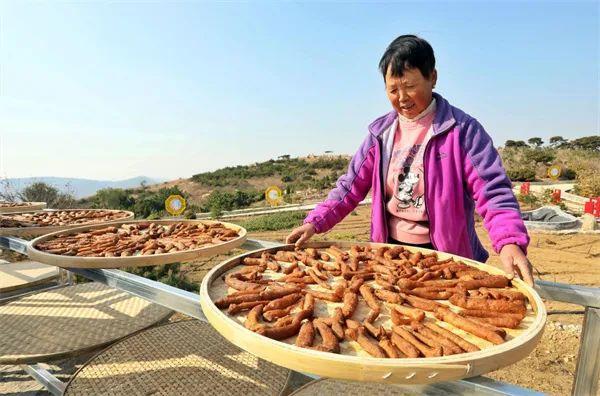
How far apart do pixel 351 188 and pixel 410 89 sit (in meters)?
0.70

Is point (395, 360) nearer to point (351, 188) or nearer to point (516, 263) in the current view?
point (516, 263)

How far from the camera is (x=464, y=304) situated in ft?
4.14

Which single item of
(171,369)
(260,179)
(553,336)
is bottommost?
(553,336)

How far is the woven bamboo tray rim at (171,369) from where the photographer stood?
232cm

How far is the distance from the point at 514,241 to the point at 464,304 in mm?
430

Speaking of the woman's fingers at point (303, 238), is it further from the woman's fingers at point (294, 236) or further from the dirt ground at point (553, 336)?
the dirt ground at point (553, 336)

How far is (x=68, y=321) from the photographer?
3100 millimetres

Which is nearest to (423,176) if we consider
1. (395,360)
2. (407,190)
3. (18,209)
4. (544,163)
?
(407,190)

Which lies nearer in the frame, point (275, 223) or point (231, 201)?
point (275, 223)

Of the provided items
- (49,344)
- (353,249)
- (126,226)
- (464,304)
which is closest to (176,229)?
(126,226)

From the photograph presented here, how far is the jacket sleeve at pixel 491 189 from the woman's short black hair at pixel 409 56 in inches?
14.5

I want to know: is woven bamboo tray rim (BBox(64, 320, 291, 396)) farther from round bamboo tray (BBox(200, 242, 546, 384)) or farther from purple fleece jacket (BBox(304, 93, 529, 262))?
round bamboo tray (BBox(200, 242, 546, 384))

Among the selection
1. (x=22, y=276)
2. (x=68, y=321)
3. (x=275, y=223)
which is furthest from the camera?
(x=275, y=223)

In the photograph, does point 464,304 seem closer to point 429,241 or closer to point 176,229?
point 429,241
